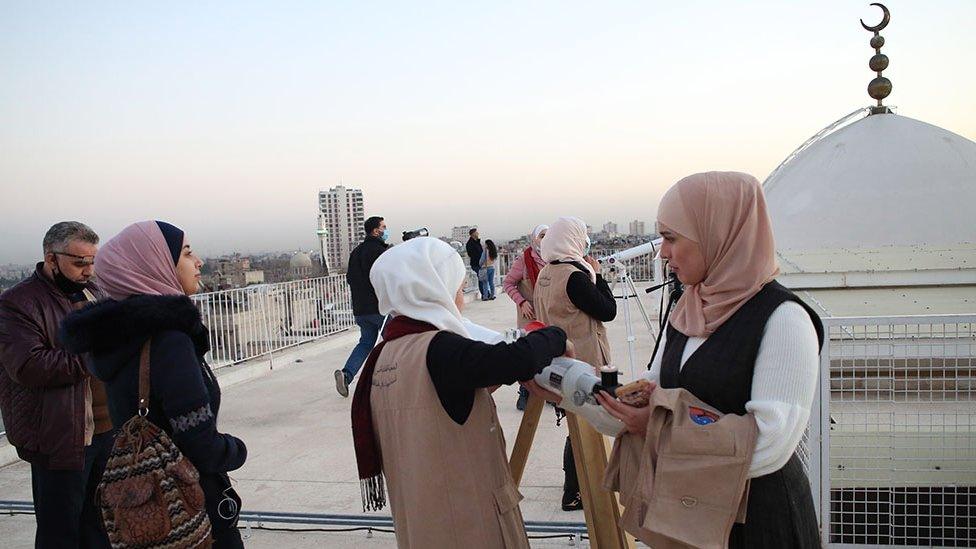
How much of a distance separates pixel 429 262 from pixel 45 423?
2011 millimetres

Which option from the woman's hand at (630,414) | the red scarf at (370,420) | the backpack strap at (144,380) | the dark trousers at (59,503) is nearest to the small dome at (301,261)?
the dark trousers at (59,503)

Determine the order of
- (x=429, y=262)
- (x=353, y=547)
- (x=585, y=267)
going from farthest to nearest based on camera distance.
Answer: (x=585, y=267) < (x=353, y=547) < (x=429, y=262)

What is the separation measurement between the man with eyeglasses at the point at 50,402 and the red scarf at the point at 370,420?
139 centimetres

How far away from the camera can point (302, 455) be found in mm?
5305

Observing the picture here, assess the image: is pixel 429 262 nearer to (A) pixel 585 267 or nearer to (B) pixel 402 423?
(B) pixel 402 423

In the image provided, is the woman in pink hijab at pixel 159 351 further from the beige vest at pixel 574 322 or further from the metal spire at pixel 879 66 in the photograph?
the metal spire at pixel 879 66

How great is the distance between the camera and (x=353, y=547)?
358 cm

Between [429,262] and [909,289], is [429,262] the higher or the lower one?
the higher one

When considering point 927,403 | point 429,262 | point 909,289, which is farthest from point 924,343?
point 909,289

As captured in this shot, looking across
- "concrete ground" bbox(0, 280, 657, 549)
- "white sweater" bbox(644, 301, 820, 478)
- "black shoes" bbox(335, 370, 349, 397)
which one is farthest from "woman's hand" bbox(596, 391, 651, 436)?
"black shoes" bbox(335, 370, 349, 397)

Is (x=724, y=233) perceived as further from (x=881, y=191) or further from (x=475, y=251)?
(x=475, y=251)

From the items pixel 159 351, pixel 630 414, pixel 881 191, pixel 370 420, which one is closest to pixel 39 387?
pixel 159 351

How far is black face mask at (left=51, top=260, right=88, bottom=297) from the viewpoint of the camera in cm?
310

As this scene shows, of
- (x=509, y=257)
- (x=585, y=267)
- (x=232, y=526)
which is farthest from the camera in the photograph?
(x=509, y=257)
